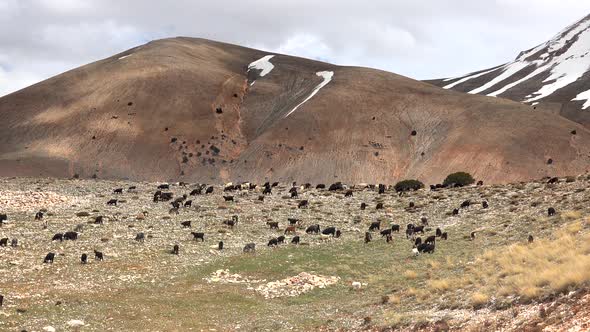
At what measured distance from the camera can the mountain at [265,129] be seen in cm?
10638

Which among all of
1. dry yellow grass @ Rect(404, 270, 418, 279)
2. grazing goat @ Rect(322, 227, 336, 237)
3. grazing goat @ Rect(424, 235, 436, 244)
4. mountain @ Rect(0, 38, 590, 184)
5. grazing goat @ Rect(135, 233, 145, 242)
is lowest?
dry yellow grass @ Rect(404, 270, 418, 279)

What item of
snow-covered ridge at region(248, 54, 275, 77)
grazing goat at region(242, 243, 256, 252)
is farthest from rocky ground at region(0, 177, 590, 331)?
snow-covered ridge at region(248, 54, 275, 77)

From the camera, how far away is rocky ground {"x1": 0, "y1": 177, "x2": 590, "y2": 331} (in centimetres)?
2420

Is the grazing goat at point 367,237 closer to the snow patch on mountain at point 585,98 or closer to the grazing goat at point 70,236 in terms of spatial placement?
the grazing goat at point 70,236

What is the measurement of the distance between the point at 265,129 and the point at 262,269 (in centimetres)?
9111

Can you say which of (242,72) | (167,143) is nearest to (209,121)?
(167,143)

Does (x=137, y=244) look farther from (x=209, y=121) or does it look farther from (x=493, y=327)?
(x=209, y=121)

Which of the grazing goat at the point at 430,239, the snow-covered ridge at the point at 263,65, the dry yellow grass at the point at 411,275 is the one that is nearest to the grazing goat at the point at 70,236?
the dry yellow grass at the point at 411,275

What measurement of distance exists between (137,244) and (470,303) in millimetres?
23391

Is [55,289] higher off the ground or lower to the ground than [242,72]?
lower

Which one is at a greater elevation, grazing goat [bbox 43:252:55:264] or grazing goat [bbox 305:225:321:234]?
grazing goat [bbox 43:252:55:264]

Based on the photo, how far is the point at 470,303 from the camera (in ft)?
75.5

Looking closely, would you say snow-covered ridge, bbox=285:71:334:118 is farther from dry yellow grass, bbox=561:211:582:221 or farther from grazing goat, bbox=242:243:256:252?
dry yellow grass, bbox=561:211:582:221

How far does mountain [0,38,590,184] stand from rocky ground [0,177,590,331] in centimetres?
4948
